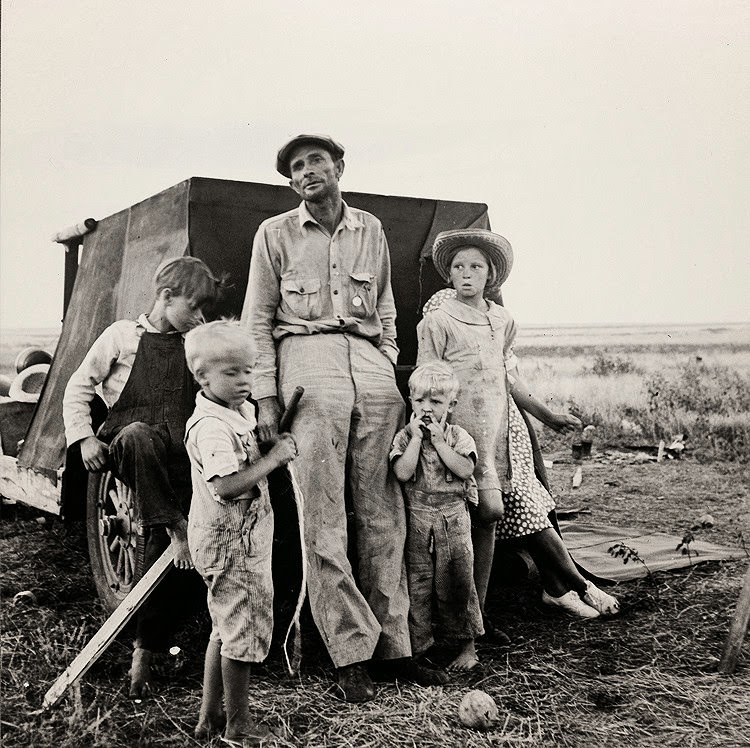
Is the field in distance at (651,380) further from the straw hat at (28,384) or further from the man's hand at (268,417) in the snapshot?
the man's hand at (268,417)

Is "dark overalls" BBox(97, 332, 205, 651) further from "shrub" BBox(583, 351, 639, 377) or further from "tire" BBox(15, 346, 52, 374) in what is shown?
"shrub" BBox(583, 351, 639, 377)

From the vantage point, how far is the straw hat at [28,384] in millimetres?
6008

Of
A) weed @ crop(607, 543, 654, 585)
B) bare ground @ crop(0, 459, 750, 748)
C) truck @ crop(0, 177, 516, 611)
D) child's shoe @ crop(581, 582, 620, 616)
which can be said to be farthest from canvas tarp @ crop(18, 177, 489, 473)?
weed @ crop(607, 543, 654, 585)

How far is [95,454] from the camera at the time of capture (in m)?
3.80

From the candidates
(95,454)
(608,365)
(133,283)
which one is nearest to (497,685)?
(95,454)

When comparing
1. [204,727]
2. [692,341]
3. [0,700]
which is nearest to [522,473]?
[204,727]

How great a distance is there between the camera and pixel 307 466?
359cm

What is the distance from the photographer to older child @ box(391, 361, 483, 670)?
3.78 meters

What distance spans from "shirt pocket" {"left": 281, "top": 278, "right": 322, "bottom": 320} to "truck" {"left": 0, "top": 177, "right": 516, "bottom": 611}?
1.75 ft

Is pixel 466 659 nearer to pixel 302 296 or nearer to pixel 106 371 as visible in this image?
pixel 302 296

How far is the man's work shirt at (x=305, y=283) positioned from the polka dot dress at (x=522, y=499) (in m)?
1.13

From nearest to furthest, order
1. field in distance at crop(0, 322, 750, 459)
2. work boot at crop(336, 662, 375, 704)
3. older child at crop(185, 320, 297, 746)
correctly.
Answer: older child at crop(185, 320, 297, 746) < work boot at crop(336, 662, 375, 704) < field in distance at crop(0, 322, 750, 459)

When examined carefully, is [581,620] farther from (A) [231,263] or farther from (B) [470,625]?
(A) [231,263]

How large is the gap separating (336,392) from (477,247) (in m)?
1.32
